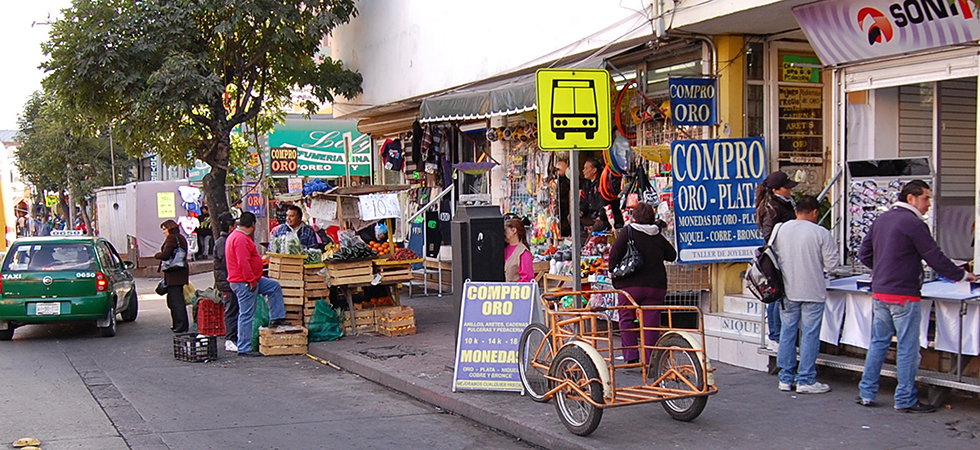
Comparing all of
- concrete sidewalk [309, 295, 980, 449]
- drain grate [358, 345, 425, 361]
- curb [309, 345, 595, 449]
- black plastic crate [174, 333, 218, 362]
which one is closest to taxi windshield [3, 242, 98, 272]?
black plastic crate [174, 333, 218, 362]

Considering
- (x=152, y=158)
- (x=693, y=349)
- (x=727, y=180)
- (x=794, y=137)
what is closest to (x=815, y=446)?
(x=693, y=349)

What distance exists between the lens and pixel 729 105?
32.4 feet

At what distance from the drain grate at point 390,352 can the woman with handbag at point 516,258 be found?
187 cm

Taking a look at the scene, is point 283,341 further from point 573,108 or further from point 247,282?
point 573,108

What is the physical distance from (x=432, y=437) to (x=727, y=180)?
15.2 ft

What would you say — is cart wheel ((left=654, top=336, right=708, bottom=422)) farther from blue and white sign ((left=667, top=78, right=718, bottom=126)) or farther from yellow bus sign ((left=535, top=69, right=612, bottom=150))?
blue and white sign ((left=667, top=78, right=718, bottom=126))

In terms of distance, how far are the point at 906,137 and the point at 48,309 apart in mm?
11633

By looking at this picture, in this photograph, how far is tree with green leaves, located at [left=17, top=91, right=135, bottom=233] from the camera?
32.9 metres

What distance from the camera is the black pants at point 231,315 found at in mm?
11891

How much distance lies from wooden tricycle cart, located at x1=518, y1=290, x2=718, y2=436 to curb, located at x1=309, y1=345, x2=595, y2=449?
0.18 meters

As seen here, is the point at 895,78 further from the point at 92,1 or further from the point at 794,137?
the point at 92,1

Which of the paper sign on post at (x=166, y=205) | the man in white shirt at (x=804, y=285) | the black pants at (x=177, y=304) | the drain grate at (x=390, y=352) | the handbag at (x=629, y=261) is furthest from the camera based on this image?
the paper sign on post at (x=166, y=205)

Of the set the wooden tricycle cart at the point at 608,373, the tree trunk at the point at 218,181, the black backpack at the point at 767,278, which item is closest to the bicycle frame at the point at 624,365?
the wooden tricycle cart at the point at 608,373

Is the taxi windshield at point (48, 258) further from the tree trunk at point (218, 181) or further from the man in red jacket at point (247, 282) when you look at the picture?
the man in red jacket at point (247, 282)
